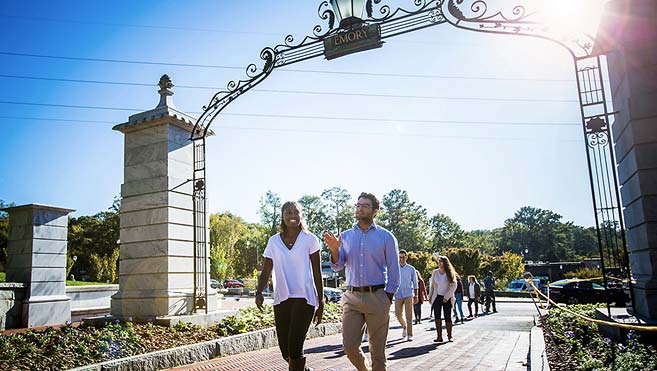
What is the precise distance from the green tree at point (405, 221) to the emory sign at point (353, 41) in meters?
69.2

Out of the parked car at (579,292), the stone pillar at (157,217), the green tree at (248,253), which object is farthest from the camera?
the green tree at (248,253)

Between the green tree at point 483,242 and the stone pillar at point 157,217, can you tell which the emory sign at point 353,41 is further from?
the green tree at point 483,242

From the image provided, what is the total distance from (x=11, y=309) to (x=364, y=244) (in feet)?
32.1

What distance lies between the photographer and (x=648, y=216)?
5.49 meters

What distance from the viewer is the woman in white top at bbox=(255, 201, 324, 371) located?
4320 millimetres

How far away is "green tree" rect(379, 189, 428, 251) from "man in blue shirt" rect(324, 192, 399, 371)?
7262cm

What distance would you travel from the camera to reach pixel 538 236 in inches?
4154

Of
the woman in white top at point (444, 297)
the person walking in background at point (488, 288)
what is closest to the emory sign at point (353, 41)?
the woman in white top at point (444, 297)

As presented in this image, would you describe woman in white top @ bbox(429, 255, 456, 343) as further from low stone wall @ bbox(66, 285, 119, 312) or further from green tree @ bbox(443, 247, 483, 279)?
green tree @ bbox(443, 247, 483, 279)

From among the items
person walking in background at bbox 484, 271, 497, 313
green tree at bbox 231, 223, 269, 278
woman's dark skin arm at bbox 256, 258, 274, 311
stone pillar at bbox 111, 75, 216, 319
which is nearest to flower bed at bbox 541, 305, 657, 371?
woman's dark skin arm at bbox 256, 258, 274, 311

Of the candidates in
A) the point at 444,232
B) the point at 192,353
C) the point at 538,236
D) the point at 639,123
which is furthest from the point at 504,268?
the point at 538,236

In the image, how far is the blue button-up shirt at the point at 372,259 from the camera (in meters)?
4.39

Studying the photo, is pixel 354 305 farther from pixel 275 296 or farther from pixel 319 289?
pixel 275 296

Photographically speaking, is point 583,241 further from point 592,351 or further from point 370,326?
point 370,326
